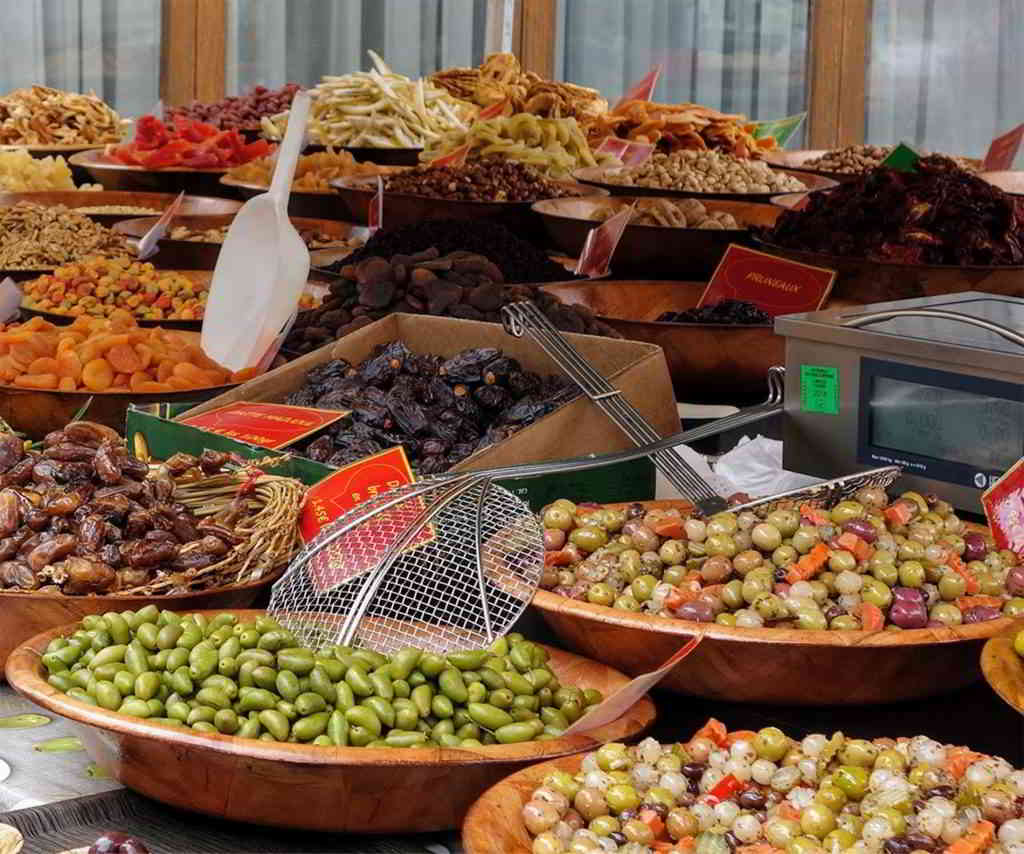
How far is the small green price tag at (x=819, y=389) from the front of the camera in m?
1.90

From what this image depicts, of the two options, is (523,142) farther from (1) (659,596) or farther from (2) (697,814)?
(2) (697,814)

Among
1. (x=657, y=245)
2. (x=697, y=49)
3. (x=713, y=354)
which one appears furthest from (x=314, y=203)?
(x=697, y=49)

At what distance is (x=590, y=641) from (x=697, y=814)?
1.08 feet

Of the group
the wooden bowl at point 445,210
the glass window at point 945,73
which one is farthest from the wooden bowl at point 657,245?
the glass window at point 945,73

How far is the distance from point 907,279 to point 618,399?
87cm

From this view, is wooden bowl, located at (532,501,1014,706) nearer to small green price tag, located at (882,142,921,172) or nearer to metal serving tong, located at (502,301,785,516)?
metal serving tong, located at (502,301,785,516)

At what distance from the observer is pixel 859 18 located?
6879 mm

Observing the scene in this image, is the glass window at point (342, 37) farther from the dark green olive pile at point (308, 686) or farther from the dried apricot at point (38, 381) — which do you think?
the dark green olive pile at point (308, 686)

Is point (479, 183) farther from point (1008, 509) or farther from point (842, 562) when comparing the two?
point (842, 562)

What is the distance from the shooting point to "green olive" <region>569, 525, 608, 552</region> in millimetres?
1605

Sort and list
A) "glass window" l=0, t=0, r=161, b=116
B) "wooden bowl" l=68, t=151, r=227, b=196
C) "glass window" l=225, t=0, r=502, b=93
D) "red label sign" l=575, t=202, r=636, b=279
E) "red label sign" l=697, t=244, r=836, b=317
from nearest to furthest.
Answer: "red label sign" l=697, t=244, r=836, b=317 → "red label sign" l=575, t=202, r=636, b=279 → "wooden bowl" l=68, t=151, r=227, b=196 → "glass window" l=0, t=0, r=161, b=116 → "glass window" l=225, t=0, r=502, b=93

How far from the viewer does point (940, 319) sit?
1.91 metres

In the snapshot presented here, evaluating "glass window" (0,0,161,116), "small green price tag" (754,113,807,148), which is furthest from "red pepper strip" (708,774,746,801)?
"glass window" (0,0,161,116)

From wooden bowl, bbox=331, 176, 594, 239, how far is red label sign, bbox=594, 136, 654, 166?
30.6 inches
